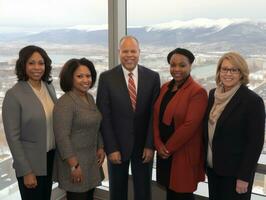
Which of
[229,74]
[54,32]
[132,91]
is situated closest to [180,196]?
[132,91]

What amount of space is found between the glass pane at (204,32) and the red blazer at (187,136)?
0.63m

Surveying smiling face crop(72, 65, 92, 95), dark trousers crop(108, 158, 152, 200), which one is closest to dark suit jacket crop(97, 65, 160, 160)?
dark trousers crop(108, 158, 152, 200)

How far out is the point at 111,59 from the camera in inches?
130

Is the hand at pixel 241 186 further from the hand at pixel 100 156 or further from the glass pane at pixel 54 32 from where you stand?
the glass pane at pixel 54 32

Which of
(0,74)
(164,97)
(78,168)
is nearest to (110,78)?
(164,97)

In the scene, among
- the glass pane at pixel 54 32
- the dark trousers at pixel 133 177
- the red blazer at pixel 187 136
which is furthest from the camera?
the glass pane at pixel 54 32

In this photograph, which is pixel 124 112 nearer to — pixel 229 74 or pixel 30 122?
pixel 30 122

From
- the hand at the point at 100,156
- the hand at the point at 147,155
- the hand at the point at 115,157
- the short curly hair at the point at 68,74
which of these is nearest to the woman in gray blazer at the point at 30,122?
the short curly hair at the point at 68,74

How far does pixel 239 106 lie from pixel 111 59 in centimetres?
160

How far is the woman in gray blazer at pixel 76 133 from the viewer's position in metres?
2.16

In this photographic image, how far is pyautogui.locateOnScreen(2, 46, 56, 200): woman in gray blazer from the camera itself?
2.08m

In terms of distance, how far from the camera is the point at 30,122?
2.13 metres

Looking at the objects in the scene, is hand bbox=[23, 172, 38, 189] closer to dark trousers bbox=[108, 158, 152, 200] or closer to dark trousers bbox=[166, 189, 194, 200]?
dark trousers bbox=[108, 158, 152, 200]

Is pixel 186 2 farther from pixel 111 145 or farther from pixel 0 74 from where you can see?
pixel 0 74
